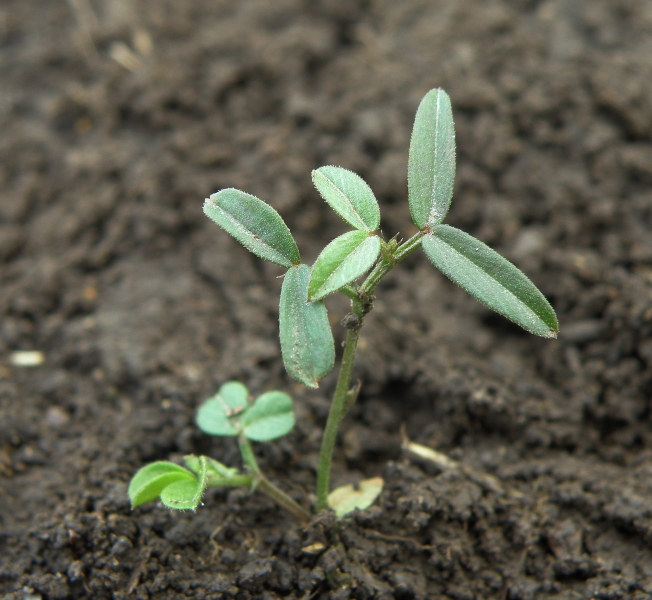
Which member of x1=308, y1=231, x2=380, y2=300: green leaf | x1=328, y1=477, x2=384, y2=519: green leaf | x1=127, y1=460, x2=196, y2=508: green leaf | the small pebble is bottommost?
x1=328, y1=477, x2=384, y2=519: green leaf

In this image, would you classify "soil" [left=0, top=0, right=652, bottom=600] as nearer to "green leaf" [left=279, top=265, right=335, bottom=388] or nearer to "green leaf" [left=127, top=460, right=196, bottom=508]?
"green leaf" [left=127, top=460, right=196, bottom=508]

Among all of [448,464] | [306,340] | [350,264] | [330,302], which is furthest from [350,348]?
[330,302]

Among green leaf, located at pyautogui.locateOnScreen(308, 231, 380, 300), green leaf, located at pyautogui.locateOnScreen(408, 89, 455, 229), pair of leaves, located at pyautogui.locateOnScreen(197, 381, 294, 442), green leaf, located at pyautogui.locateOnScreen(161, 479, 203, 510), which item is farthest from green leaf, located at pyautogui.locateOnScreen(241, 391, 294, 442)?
green leaf, located at pyautogui.locateOnScreen(408, 89, 455, 229)

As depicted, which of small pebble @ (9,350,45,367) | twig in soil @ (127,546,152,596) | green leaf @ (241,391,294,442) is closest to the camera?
twig in soil @ (127,546,152,596)

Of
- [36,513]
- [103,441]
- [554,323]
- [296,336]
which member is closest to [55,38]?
[103,441]

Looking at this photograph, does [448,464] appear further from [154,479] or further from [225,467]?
[154,479]
